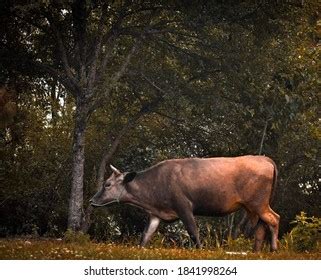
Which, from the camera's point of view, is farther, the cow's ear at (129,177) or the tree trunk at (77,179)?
the tree trunk at (77,179)

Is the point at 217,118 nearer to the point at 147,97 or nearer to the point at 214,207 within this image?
the point at 147,97

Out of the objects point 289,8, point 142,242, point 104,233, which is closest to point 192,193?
point 142,242

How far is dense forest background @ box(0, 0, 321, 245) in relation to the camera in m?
19.1

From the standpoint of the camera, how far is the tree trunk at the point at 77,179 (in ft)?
59.4

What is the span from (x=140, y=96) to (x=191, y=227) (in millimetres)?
5675

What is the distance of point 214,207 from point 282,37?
5.65 metres

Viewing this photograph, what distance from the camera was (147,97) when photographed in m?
20.5

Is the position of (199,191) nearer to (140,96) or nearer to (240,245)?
(240,245)

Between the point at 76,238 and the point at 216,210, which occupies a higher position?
the point at 216,210

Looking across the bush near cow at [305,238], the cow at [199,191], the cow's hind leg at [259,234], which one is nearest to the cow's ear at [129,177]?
the cow at [199,191]

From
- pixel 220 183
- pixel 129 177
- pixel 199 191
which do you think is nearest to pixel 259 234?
pixel 220 183

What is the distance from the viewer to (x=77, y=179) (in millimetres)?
18141

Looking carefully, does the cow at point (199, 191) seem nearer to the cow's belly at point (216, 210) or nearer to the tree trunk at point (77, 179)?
the cow's belly at point (216, 210)

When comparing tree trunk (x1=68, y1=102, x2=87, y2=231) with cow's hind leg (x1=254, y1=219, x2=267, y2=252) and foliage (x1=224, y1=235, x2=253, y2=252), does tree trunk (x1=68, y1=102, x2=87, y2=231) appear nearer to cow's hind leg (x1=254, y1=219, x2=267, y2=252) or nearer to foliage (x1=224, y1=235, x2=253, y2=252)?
foliage (x1=224, y1=235, x2=253, y2=252)
